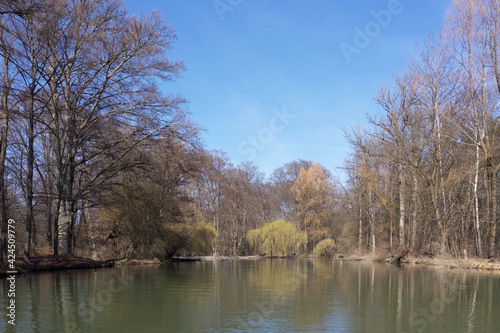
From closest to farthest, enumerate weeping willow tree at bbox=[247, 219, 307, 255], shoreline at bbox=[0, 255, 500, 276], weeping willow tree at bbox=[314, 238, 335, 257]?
1. shoreline at bbox=[0, 255, 500, 276]
2. weeping willow tree at bbox=[314, 238, 335, 257]
3. weeping willow tree at bbox=[247, 219, 307, 255]

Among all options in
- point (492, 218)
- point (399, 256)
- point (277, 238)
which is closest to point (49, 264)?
point (492, 218)

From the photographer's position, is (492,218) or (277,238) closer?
(492,218)

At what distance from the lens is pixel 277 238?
1511 inches

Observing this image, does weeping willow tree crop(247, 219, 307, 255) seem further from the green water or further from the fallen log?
the green water

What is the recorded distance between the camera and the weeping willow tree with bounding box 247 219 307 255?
126 feet

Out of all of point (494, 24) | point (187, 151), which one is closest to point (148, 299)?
point (187, 151)

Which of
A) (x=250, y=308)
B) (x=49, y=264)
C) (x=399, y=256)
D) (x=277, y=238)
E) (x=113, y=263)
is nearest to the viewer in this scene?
(x=250, y=308)

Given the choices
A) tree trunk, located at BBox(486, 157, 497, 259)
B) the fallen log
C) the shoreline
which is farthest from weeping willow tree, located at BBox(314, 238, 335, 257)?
tree trunk, located at BBox(486, 157, 497, 259)

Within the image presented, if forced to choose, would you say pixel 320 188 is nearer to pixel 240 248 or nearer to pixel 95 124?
pixel 240 248

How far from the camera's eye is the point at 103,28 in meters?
18.7

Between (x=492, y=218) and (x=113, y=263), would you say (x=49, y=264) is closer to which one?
(x=113, y=263)

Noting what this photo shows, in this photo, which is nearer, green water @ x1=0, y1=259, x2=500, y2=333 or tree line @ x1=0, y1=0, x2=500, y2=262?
green water @ x1=0, y1=259, x2=500, y2=333

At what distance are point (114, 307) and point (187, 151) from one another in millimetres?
13749

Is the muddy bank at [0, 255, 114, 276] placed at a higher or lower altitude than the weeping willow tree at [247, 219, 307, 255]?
higher
